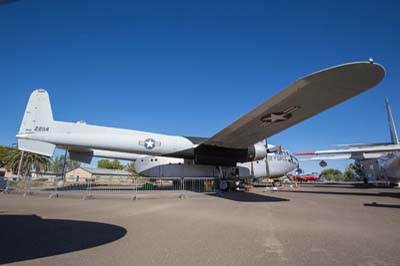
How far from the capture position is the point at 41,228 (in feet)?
14.0

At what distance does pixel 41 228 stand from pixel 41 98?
403 inches

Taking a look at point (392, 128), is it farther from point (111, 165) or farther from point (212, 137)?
point (111, 165)

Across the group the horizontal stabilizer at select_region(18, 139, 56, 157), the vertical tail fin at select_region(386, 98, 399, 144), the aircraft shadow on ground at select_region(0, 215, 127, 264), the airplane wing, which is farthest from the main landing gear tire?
the vertical tail fin at select_region(386, 98, 399, 144)

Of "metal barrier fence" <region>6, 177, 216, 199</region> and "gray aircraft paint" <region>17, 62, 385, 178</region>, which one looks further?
"metal barrier fence" <region>6, 177, 216, 199</region>

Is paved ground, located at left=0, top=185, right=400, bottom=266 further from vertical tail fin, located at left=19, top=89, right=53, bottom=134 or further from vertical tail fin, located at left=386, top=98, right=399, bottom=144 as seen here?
vertical tail fin, located at left=386, top=98, right=399, bottom=144

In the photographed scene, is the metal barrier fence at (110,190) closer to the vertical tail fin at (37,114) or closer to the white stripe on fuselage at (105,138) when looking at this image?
the white stripe on fuselage at (105,138)

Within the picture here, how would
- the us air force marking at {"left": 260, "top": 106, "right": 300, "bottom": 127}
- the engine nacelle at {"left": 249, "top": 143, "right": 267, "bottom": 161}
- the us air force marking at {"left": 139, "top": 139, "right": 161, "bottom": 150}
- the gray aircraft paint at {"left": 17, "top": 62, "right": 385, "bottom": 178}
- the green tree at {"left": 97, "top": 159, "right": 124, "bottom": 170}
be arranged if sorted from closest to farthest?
1. the gray aircraft paint at {"left": 17, "top": 62, "right": 385, "bottom": 178}
2. the us air force marking at {"left": 260, "top": 106, "right": 300, "bottom": 127}
3. the us air force marking at {"left": 139, "top": 139, "right": 161, "bottom": 150}
4. the engine nacelle at {"left": 249, "top": 143, "right": 267, "bottom": 161}
5. the green tree at {"left": 97, "top": 159, "right": 124, "bottom": 170}

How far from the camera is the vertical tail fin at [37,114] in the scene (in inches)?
442

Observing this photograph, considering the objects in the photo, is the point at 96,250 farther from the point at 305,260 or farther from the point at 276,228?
the point at 276,228

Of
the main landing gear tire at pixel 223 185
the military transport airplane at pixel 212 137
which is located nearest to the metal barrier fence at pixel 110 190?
the main landing gear tire at pixel 223 185

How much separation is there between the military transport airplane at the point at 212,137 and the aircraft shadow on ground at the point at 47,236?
645 cm

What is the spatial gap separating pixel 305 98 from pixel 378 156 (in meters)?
24.7

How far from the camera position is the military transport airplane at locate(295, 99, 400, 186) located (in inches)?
472

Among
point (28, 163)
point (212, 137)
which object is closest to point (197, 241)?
point (212, 137)
